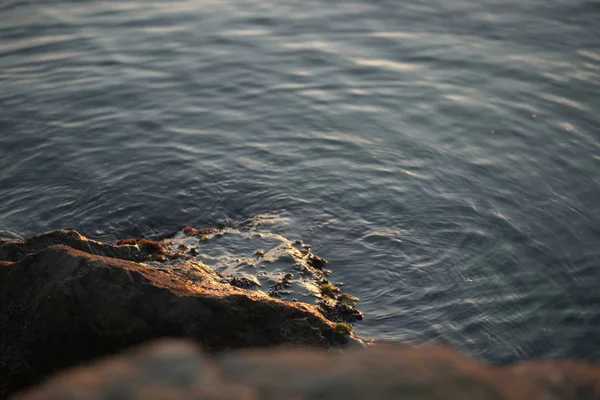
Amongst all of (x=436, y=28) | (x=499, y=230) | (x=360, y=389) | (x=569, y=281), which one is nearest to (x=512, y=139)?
(x=499, y=230)

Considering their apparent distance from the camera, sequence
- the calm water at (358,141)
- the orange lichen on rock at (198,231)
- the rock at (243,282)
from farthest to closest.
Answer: the orange lichen on rock at (198,231) → the calm water at (358,141) → the rock at (243,282)

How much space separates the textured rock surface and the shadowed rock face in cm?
364

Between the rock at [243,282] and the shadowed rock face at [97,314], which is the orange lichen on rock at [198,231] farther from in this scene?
the shadowed rock face at [97,314]

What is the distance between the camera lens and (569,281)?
1072 cm

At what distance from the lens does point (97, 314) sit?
23.2ft

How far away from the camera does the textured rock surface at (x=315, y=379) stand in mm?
3199

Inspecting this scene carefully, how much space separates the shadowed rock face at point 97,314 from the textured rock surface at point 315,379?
3641 millimetres

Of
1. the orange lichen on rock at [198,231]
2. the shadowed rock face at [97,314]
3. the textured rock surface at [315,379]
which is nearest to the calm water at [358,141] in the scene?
the orange lichen on rock at [198,231]

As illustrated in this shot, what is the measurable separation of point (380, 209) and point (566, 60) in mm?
8628

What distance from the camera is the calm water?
10.7 metres

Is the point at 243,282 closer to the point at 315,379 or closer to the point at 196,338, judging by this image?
the point at 196,338

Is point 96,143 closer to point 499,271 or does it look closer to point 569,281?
point 499,271

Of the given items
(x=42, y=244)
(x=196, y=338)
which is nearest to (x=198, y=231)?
(x=42, y=244)

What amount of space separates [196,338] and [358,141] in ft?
28.7
